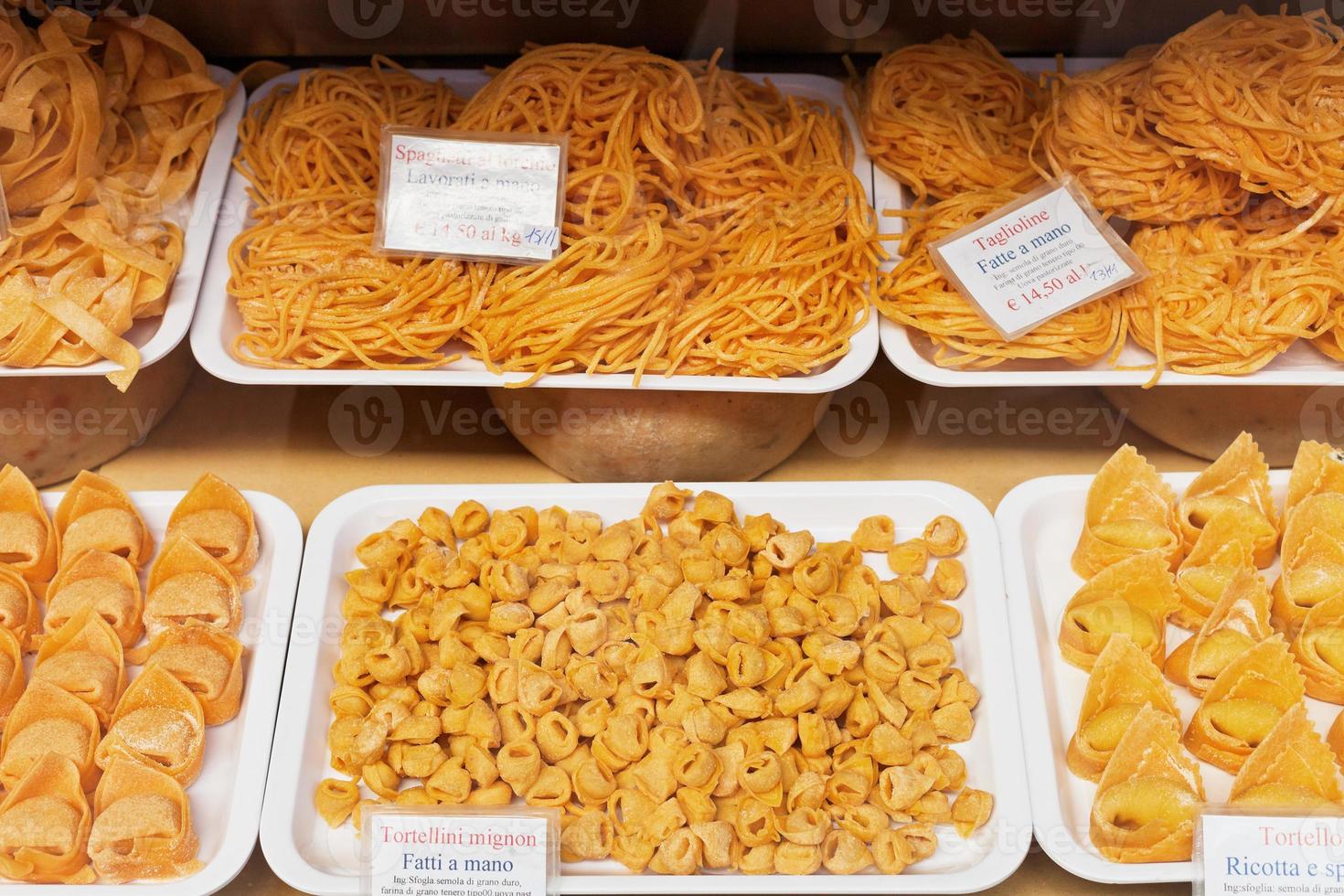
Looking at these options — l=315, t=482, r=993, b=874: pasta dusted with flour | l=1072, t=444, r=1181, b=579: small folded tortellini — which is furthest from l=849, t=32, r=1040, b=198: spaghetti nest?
l=315, t=482, r=993, b=874: pasta dusted with flour

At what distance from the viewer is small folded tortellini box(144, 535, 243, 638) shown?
1.98m

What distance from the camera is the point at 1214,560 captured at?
202 cm

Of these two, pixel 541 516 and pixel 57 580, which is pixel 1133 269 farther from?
pixel 57 580

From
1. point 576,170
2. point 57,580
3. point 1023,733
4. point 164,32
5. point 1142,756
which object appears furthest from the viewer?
point 164,32

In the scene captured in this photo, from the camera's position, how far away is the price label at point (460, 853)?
166cm

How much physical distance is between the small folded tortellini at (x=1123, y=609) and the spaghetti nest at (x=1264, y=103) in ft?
2.24

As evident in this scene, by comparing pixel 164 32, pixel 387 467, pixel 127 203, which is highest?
pixel 164 32

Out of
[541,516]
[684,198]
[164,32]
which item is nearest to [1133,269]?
[684,198]

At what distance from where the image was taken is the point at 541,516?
2131mm

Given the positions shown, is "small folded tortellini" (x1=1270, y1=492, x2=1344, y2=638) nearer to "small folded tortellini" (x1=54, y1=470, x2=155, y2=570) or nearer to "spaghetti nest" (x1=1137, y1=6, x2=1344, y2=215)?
"spaghetti nest" (x1=1137, y1=6, x2=1344, y2=215)

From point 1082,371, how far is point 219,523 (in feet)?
4.75

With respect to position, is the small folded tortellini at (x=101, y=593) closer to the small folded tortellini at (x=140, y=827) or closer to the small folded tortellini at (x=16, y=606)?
the small folded tortellini at (x=16, y=606)

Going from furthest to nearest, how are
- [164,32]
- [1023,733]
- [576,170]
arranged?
[164,32] → [576,170] → [1023,733]

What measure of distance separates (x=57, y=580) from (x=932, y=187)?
1.64 metres
